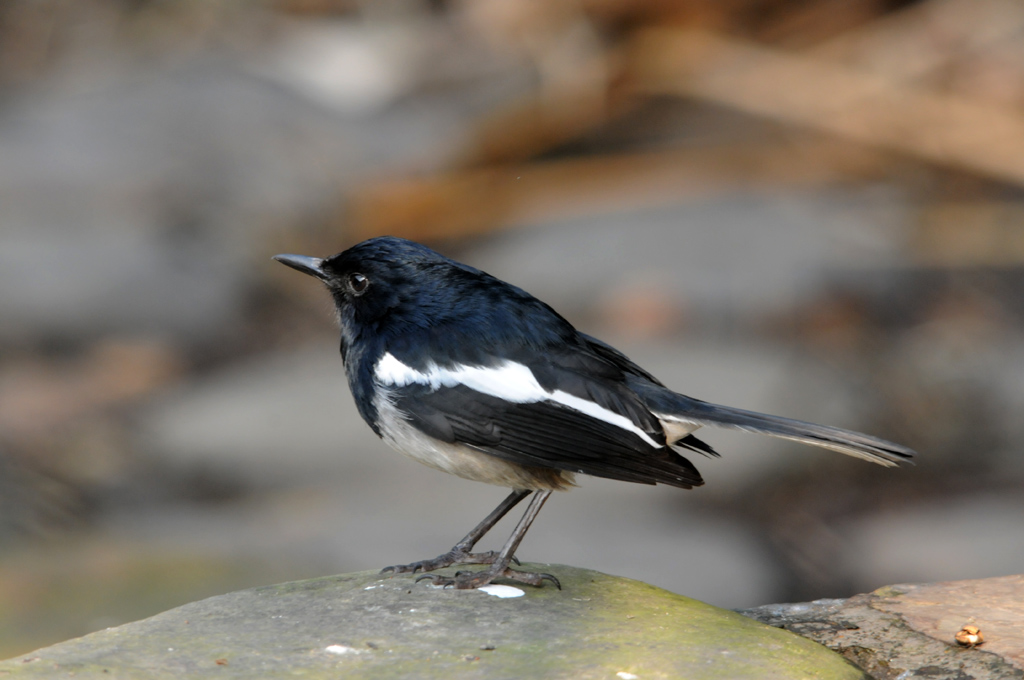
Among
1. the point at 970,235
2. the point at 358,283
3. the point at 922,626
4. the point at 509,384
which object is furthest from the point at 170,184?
the point at 922,626

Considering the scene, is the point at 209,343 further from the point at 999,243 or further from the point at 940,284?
the point at 999,243

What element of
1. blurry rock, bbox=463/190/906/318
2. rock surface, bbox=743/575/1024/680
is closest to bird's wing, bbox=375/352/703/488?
rock surface, bbox=743/575/1024/680

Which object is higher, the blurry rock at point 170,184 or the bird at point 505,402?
the blurry rock at point 170,184

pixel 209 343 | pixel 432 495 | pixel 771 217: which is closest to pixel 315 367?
pixel 209 343

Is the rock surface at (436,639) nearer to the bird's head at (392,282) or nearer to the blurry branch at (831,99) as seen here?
the bird's head at (392,282)

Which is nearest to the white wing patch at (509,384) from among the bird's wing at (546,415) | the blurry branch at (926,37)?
the bird's wing at (546,415)

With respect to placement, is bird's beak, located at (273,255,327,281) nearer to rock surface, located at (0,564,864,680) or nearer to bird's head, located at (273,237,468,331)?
bird's head, located at (273,237,468,331)

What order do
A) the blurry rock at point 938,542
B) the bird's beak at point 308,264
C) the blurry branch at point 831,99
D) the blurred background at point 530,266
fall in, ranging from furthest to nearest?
the blurry branch at point 831,99 < the blurred background at point 530,266 < the blurry rock at point 938,542 < the bird's beak at point 308,264

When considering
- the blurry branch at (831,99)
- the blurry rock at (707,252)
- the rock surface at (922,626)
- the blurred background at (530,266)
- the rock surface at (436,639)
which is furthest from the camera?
the blurry branch at (831,99)
